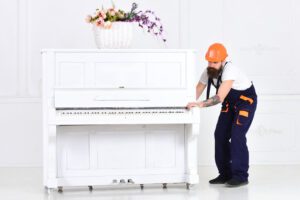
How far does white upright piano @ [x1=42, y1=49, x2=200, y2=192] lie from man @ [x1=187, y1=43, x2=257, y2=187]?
29cm

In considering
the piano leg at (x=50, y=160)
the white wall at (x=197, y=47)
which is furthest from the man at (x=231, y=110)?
the white wall at (x=197, y=47)

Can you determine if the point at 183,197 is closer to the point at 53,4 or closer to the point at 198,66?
the point at 198,66

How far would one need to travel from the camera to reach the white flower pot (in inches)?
205

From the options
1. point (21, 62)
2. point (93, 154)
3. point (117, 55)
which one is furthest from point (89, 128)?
point (21, 62)

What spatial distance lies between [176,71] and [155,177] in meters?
0.81

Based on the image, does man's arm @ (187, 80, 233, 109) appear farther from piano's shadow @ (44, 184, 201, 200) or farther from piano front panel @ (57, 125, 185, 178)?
piano's shadow @ (44, 184, 201, 200)

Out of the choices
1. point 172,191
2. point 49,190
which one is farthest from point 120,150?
point 49,190

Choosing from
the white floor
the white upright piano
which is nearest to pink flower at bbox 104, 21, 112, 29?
the white upright piano

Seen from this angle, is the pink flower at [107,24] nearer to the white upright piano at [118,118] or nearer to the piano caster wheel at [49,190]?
the white upright piano at [118,118]

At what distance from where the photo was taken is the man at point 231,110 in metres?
5.38

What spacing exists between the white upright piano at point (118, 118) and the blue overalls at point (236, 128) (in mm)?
389

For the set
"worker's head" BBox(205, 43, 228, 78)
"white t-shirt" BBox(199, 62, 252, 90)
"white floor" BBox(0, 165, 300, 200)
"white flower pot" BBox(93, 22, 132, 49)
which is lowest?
"white floor" BBox(0, 165, 300, 200)

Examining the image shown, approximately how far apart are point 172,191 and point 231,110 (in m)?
0.83

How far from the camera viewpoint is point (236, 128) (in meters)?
5.43
